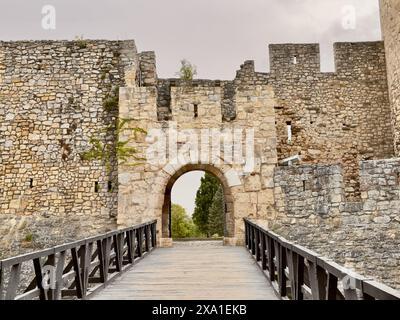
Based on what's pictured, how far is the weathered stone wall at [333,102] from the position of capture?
13.3 m

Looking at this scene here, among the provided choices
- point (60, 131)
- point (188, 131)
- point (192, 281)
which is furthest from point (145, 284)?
point (60, 131)

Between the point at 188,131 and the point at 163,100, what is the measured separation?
4.94 ft

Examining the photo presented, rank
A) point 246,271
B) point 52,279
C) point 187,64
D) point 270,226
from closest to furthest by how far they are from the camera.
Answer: point 52,279
point 246,271
point 270,226
point 187,64

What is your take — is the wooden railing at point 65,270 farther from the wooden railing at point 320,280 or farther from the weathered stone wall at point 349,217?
the weathered stone wall at point 349,217

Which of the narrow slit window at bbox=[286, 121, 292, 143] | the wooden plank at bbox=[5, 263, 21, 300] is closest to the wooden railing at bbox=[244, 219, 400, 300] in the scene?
the wooden plank at bbox=[5, 263, 21, 300]

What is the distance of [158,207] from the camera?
33.0ft

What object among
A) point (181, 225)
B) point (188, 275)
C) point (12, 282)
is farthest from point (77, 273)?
point (181, 225)

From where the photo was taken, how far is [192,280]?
5562mm

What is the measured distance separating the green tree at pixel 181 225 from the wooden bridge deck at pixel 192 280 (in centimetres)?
2259

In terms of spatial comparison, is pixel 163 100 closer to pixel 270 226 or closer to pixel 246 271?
pixel 270 226

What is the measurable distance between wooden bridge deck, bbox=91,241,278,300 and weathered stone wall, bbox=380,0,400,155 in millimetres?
7324

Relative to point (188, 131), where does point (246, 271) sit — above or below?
below

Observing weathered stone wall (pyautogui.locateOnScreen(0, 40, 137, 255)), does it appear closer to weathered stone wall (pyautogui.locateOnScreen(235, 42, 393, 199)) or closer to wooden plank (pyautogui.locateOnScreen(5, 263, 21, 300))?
weathered stone wall (pyautogui.locateOnScreen(235, 42, 393, 199))

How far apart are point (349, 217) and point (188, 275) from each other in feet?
16.4
